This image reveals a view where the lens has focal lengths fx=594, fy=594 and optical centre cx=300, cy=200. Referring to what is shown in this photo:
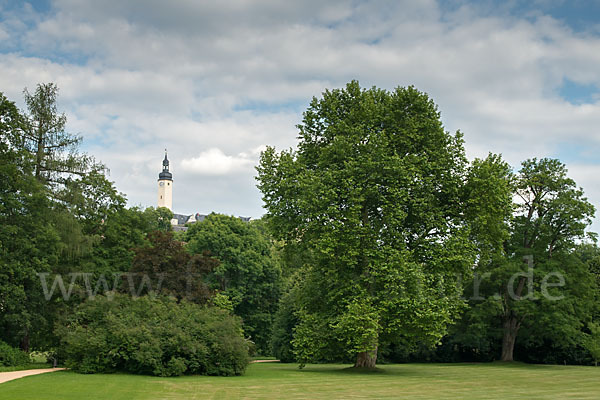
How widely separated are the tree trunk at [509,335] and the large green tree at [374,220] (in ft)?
46.6

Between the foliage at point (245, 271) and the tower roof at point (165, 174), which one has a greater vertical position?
the tower roof at point (165, 174)

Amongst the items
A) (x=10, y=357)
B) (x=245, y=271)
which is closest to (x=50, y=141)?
(x=10, y=357)

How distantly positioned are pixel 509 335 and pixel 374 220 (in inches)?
750

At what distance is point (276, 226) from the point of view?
28.1 meters

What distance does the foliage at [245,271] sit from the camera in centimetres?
4862

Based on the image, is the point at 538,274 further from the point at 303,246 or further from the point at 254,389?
the point at 254,389

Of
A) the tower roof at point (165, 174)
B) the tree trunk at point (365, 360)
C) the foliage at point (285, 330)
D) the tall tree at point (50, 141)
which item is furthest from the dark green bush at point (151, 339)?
the tower roof at point (165, 174)

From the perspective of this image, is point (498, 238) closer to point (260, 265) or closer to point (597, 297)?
point (597, 297)

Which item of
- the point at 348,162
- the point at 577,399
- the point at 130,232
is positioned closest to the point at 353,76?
the point at 348,162

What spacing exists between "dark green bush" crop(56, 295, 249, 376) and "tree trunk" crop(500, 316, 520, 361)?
74.4 feet

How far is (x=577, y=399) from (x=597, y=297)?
29.4 meters

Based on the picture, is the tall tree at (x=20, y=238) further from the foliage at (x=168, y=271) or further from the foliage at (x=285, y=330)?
the foliage at (x=285, y=330)

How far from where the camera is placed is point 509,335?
40.3 meters

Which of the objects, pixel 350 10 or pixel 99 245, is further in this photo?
pixel 99 245
